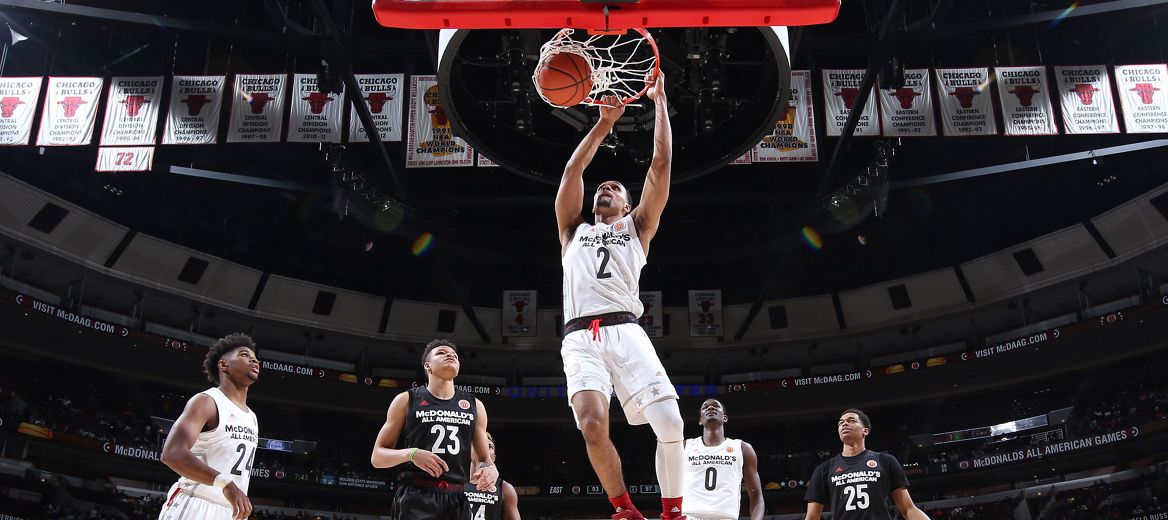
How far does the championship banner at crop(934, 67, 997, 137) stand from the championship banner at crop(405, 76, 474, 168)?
8660mm

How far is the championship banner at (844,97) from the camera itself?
53.8ft

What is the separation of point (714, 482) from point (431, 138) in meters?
9.38

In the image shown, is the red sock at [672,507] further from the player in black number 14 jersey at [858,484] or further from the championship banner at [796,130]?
the championship banner at [796,130]

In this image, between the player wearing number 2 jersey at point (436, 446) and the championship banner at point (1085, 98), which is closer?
the player wearing number 2 jersey at point (436, 446)

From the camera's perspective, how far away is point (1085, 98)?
15297mm

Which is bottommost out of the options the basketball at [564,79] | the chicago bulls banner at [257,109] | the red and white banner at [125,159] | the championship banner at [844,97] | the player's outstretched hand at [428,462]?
the player's outstretched hand at [428,462]

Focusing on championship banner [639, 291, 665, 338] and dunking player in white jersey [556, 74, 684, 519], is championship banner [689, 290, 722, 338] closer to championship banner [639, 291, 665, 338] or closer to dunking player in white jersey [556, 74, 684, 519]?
championship banner [639, 291, 665, 338]

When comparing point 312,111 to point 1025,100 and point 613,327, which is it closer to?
point 613,327

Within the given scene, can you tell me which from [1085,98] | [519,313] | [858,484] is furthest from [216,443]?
[519,313]

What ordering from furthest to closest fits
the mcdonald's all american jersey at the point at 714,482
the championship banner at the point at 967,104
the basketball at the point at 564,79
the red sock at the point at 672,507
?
the championship banner at the point at 967,104, the mcdonald's all american jersey at the point at 714,482, the basketball at the point at 564,79, the red sock at the point at 672,507

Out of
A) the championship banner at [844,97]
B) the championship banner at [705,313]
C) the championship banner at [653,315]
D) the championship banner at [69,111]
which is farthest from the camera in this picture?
the championship banner at [705,313]

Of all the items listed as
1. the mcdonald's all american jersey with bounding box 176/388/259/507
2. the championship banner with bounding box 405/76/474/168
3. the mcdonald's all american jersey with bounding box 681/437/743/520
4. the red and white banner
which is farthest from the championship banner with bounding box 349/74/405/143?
the mcdonald's all american jersey with bounding box 176/388/259/507

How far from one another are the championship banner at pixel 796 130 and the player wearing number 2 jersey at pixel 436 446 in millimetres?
11130

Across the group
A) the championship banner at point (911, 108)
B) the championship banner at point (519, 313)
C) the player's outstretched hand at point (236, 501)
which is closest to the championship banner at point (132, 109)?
the player's outstretched hand at point (236, 501)
